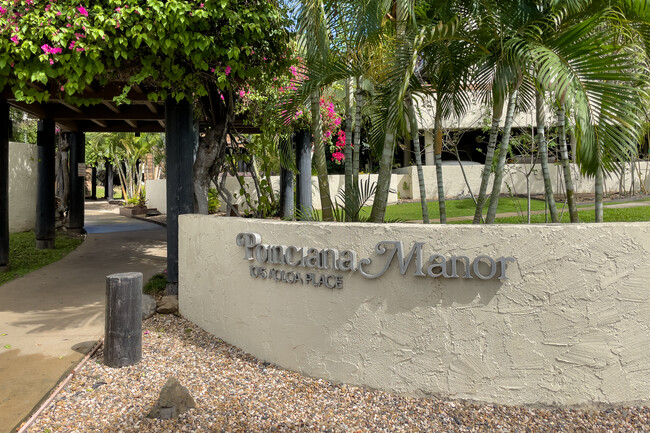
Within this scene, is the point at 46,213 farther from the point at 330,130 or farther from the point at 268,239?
the point at 268,239

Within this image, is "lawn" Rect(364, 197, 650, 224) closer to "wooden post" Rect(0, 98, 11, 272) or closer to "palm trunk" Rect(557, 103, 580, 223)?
"palm trunk" Rect(557, 103, 580, 223)

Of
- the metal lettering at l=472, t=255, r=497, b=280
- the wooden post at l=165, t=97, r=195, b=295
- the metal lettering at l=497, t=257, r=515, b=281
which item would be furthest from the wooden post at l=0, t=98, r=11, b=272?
the metal lettering at l=497, t=257, r=515, b=281

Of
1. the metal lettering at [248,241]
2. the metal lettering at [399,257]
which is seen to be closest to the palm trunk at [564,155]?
the metal lettering at [399,257]

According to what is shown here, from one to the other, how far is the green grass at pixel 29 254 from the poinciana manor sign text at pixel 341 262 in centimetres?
541

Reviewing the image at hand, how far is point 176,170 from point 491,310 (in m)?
4.68

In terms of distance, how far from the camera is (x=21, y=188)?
49.7ft

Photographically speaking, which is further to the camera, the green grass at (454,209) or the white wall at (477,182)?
the white wall at (477,182)

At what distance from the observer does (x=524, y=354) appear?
4.02 metres

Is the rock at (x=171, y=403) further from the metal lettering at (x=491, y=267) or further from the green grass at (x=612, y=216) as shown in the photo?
the green grass at (x=612, y=216)

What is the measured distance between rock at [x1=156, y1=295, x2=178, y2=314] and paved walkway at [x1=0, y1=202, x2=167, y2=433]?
2.26ft

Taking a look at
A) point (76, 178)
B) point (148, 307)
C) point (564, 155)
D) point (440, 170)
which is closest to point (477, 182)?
point (76, 178)

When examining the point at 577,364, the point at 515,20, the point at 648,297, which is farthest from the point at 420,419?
the point at 515,20

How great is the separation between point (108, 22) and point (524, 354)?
5.15 meters

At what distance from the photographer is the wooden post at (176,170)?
23.2 ft
